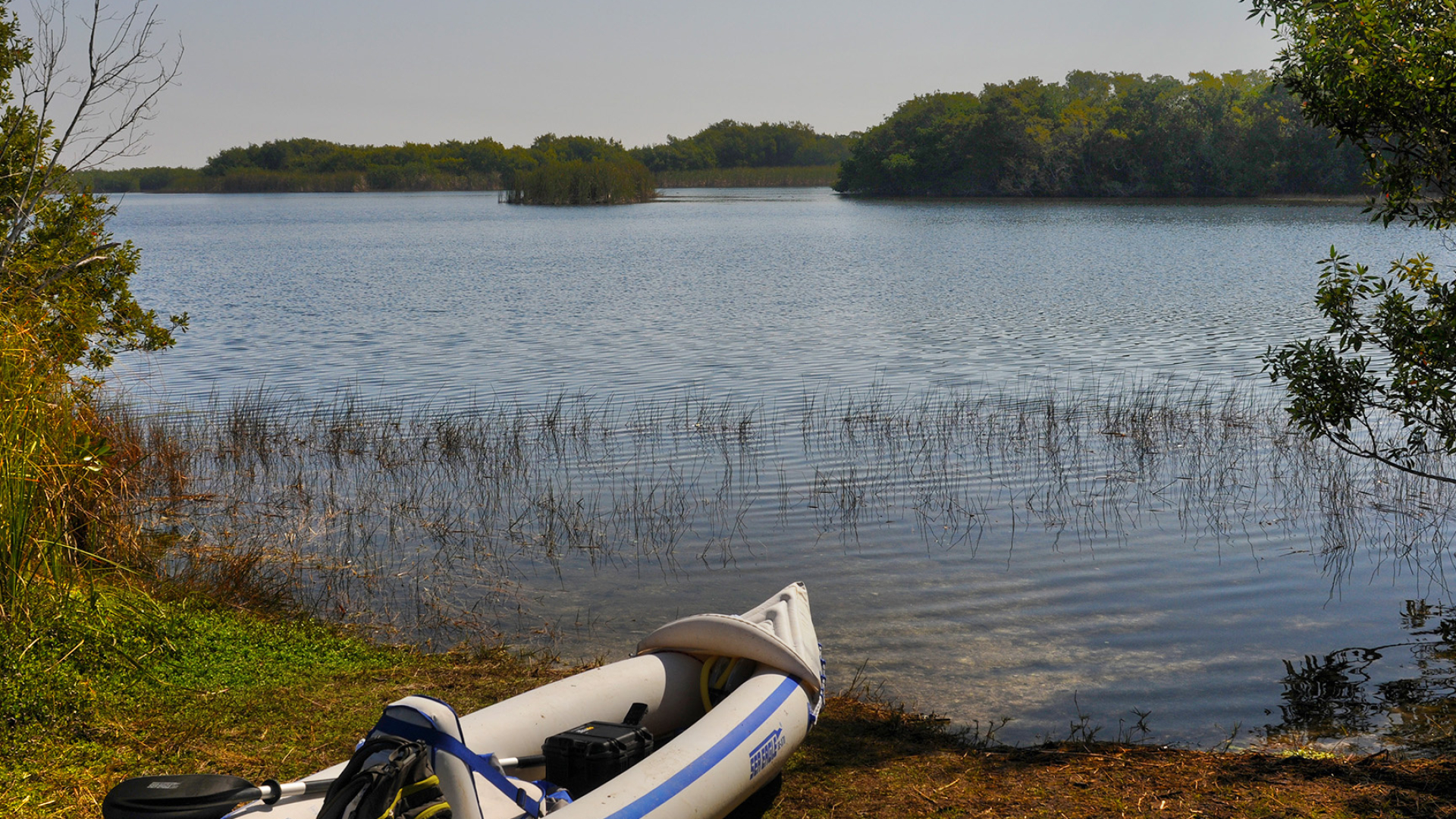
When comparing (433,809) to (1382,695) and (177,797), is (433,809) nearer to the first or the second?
(177,797)

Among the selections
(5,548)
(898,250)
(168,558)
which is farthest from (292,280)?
(5,548)

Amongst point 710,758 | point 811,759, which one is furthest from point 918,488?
point 710,758

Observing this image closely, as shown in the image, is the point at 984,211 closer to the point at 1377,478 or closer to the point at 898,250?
the point at 898,250

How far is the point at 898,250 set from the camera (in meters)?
35.8

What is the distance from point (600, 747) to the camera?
3699 mm

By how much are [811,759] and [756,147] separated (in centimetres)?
14815

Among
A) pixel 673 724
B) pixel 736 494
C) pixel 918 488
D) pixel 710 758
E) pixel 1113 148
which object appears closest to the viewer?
pixel 710 758

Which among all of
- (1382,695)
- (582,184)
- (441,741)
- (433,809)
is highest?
(582,184)

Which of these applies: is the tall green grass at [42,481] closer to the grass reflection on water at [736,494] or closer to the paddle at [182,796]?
the grass reflection on water at [736,494]

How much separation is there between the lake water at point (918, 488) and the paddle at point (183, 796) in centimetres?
311

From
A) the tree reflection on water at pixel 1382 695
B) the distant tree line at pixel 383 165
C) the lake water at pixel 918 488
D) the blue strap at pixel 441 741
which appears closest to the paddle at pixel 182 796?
the blue strap at pixel 441 741

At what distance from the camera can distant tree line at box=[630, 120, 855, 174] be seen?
13812cm

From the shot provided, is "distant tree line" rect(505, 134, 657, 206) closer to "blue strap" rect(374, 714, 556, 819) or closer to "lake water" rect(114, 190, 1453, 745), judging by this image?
"lake water" rect(114, 190, 1453, 745)

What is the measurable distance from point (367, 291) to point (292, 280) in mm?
4274
